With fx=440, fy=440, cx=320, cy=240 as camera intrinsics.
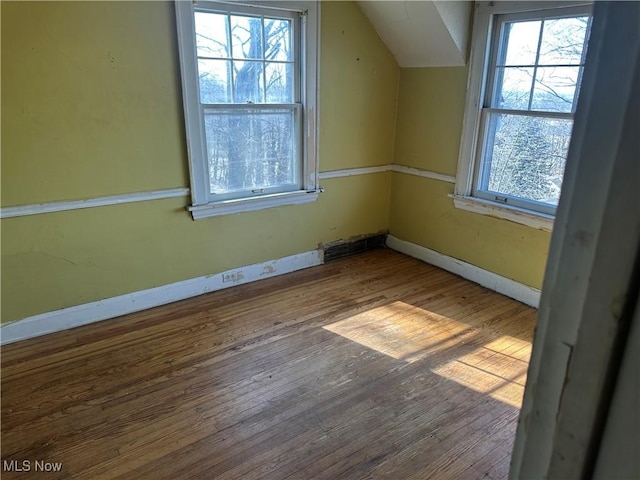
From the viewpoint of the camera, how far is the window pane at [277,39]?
10.2ft

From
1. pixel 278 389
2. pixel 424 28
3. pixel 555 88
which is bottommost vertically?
pixel 278 389

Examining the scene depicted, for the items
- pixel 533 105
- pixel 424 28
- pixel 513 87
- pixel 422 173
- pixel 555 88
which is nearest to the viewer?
pixel 555 88

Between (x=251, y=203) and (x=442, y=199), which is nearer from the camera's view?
(x=251, y=203)

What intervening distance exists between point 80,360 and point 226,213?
1.34m

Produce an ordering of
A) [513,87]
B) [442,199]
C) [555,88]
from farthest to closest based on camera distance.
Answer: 1. [442,199]
2. [513,87]
3. [555,88]

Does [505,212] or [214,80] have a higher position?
[214,80]

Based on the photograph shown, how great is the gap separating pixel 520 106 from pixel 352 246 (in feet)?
5.89

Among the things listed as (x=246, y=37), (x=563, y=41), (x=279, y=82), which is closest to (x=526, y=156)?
(x=563, y=41)

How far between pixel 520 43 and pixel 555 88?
16.5 inches

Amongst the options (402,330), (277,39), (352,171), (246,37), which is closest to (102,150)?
(246,37)

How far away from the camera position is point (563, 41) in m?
2.74

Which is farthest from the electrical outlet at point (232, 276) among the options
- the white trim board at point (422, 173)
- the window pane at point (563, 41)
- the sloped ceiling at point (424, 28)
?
the window pane at point (563, 41)

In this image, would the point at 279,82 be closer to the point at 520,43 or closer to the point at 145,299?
the point at 520,43

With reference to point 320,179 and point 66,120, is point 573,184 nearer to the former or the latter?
point 66,120
